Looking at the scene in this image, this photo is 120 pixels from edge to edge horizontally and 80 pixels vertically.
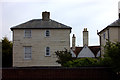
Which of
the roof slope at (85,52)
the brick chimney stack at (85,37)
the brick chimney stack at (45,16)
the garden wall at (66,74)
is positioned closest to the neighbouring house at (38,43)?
the brick chimney stack at (45,16)

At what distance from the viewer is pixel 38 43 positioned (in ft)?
111

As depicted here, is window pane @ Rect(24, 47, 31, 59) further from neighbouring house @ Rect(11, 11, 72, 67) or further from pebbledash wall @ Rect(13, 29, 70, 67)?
pebbledash wall @ Rect(13, 29, 70, 67)

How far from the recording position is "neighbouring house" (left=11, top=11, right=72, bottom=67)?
3338 centimetres

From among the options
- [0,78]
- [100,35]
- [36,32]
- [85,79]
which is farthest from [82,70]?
[100,35]

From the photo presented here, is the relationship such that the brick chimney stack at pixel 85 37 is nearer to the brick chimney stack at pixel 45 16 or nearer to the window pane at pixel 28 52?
the brick chimney stack at pixel 45 16

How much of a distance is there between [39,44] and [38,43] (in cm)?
21

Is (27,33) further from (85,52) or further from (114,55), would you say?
(114,55)

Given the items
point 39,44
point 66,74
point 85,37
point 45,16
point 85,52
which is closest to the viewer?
point 66,74

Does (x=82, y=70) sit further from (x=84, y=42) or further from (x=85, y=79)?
(x=84, y=42)

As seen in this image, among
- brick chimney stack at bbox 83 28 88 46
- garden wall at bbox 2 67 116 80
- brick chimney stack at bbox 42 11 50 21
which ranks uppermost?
brick chimney stack at bbox 42 11 50 21

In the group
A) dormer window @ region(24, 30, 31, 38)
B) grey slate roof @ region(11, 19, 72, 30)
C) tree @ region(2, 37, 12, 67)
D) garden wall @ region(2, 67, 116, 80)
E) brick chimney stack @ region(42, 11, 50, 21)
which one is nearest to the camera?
garden wall @ region(2, 67, 116, 80)

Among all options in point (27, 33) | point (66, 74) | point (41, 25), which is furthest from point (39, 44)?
point (66, 74)

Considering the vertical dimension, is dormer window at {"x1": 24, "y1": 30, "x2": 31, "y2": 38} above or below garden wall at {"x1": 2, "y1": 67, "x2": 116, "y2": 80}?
above

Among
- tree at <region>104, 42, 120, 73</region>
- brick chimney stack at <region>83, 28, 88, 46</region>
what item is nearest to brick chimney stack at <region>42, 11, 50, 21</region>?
brick chimney stack at <region>83, 28, 88, 46</region>
